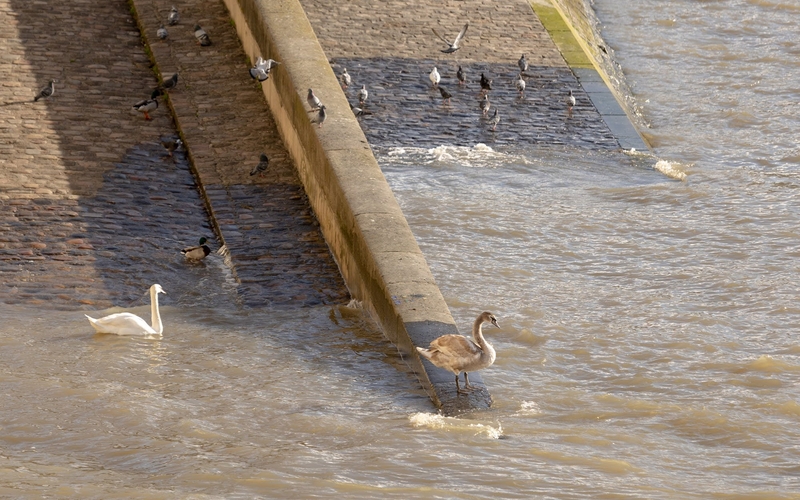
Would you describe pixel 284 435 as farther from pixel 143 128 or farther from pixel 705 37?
pixel 705 37

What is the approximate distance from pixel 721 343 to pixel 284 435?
427 cm

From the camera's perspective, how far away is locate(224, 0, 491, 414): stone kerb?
10.1 m

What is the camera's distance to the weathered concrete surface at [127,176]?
1154 cm

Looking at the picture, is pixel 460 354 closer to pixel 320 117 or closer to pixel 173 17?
pixel 320 117

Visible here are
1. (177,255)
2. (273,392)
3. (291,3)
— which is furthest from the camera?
(291,3)

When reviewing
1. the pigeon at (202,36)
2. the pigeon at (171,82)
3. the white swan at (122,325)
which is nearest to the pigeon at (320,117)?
the pigeon at (171,82)

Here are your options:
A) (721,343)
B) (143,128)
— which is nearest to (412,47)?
(143,128)

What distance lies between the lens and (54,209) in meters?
12.4

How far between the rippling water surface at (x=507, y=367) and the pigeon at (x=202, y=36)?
267 cm

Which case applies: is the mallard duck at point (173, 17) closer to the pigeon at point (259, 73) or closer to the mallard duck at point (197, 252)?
the pigeon at point (259, 73)

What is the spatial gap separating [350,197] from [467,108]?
18.0 ft

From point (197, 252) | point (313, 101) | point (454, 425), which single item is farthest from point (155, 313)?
point (313, 101)

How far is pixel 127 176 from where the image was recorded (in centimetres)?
1327

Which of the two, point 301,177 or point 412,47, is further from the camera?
point 412,47
